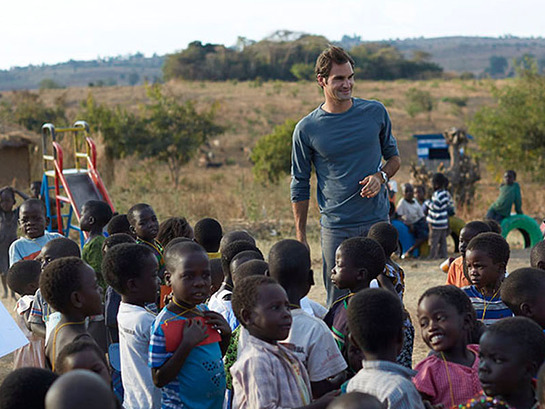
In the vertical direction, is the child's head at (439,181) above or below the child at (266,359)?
below

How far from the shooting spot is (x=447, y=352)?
108 inches

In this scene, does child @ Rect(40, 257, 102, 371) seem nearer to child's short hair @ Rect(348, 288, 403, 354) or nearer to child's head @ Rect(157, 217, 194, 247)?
child's short hair @ Rect(348, 288, 403, 354)

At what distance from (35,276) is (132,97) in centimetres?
4491

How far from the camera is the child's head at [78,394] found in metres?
1.93

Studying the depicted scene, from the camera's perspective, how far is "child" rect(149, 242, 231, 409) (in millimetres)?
3045

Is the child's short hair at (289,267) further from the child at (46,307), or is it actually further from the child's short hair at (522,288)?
the child at (46,307)

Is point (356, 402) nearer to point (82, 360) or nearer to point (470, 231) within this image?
point (82, 360)

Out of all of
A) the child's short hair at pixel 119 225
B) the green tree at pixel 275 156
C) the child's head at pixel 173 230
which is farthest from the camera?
the green tree at pixel 275 156

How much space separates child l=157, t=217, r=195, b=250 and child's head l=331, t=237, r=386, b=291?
6.61 ft

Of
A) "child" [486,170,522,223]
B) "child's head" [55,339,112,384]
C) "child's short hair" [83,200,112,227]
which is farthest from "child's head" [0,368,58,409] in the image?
"child" [486,170,522,223]

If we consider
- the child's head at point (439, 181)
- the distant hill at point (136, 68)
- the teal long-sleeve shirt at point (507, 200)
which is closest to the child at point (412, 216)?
the child's head at point (439, 181)

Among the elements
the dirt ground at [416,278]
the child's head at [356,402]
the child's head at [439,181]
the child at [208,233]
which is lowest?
the dirt ground at [416,278]

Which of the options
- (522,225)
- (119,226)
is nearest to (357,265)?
(119,226)

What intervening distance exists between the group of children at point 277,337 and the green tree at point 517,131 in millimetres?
12709
